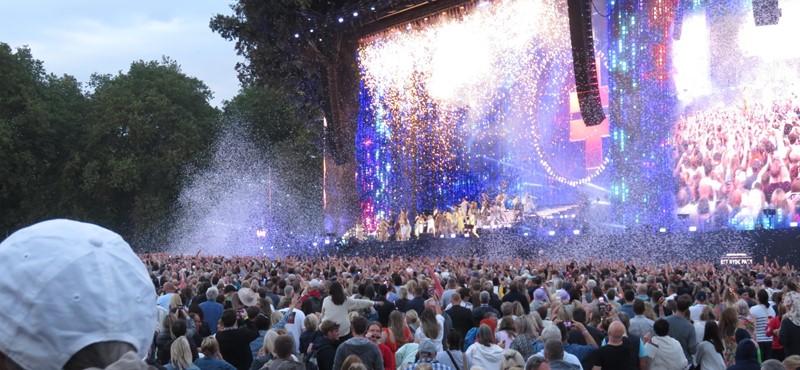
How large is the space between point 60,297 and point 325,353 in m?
6.34

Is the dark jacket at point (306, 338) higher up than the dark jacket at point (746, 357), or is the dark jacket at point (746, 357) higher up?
the dark jacket at point (306, 338)

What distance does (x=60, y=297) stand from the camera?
3.59ft

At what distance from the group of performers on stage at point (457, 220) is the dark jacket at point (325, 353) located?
72.5 ft

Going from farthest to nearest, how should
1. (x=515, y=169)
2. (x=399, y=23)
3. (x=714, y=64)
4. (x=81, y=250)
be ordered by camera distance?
(x=399, y=23) → (x=515, y=169) → (x=714, y=64) → (x=81, y=250)

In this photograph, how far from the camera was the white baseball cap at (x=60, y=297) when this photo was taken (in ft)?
3.57

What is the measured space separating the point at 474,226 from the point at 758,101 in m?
9.58

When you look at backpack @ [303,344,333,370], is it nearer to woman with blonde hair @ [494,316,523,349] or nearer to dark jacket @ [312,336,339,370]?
dark jacket @ [312,336,339,370]

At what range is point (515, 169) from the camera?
32719 millimetres

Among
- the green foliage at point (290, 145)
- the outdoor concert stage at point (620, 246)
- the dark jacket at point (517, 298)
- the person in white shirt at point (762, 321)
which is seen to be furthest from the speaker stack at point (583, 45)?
the green foliage at point (290, 145)

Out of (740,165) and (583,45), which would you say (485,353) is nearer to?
(583,45)

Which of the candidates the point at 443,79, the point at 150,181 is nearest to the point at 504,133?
the point at 443,79

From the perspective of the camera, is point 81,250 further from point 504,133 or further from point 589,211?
point 504,133

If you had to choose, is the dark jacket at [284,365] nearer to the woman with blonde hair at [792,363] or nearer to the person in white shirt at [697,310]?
the woman with blonde hair at [792,363]

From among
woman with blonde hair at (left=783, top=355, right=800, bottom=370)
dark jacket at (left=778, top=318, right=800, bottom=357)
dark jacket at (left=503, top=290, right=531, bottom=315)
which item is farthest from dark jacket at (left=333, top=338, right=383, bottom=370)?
dark jacket at (left=778, top=318, right=800, bottom=357)
